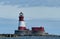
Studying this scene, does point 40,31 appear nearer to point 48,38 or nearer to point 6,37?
point 48,38

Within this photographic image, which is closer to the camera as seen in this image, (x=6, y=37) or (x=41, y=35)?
(x=6, y=37)

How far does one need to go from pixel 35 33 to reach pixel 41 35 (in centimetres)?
190

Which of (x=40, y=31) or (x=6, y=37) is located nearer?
(x=6, y=37)

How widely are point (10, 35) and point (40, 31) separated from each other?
703 cm

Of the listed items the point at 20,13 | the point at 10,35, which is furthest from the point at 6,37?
the point at 20,13

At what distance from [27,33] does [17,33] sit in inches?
91.2

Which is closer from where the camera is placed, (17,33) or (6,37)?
(6,37)

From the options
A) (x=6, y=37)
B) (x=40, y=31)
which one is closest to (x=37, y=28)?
(x=40, y=31)

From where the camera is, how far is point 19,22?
102938 millimetres

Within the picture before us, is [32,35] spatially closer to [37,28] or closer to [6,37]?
[37,28]

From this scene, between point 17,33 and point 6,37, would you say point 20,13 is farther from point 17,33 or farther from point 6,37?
point 6,37

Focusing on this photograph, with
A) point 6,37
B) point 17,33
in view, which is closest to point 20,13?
point 17,33

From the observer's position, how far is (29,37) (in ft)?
352

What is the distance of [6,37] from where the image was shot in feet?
323
